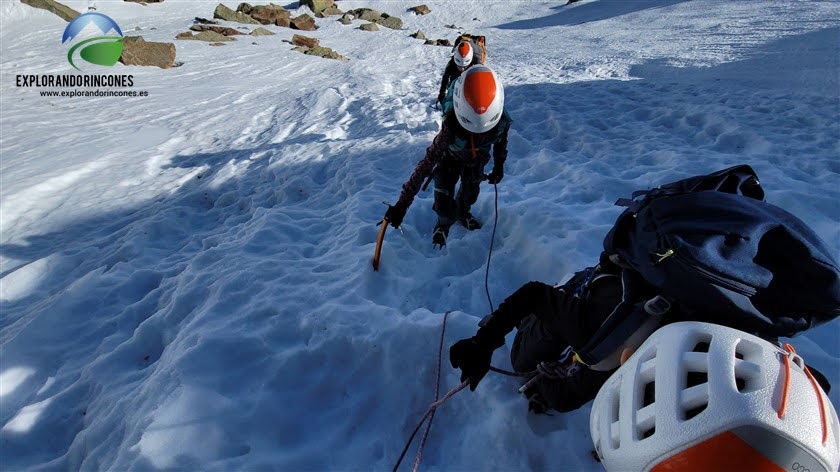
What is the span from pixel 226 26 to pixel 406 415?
88.7 ft

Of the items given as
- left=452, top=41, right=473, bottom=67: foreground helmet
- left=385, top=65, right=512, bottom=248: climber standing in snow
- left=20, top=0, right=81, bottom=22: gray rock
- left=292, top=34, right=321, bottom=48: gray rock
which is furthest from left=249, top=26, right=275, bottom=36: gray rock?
left=385, top=65, right=512, bottom=248: climber standing in snow

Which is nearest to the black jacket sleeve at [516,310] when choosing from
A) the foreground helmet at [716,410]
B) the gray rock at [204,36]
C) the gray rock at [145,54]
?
the foreground helmet at [716,410]

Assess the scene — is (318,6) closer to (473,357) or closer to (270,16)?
(270,16)

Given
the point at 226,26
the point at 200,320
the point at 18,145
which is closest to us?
the point at 200,320

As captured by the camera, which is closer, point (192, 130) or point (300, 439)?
point (300, 439)

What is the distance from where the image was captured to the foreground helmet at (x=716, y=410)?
0.96m

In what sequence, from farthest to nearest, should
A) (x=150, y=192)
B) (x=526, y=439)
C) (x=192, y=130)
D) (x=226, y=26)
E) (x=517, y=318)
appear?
(x=226, y=26)
(x=192, y=130)
(x=150, y=192)
(x=526, y=439)
(x=517, y=318)

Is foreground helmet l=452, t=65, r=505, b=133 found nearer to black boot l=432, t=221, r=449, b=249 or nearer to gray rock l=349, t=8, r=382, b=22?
black boot l=432, t=221, r=449, b=249

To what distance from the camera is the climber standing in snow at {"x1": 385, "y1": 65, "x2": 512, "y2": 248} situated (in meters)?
3.31

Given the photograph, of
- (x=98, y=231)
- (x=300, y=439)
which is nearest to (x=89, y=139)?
(x=98, y=231)

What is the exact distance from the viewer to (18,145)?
29.4 feet

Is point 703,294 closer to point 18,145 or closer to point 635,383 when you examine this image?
point 635,383

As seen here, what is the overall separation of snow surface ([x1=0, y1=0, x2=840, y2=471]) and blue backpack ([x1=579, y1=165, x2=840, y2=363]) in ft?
4.26

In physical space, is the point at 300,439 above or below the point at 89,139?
below
